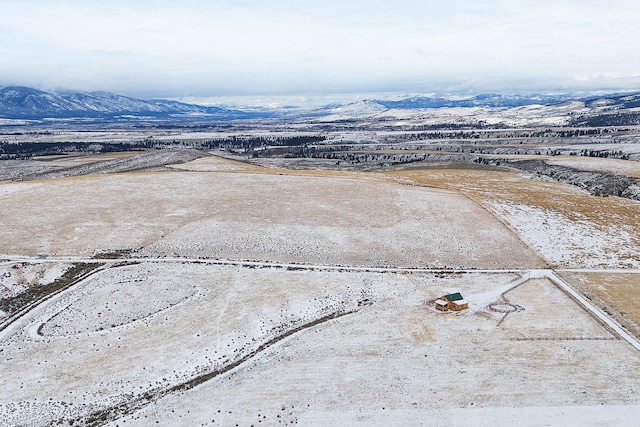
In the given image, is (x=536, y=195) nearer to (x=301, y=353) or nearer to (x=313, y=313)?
(x=313, y=313)

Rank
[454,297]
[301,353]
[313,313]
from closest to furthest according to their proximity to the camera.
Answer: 1. [301,353]
2. [313,313]
3. [454,297]

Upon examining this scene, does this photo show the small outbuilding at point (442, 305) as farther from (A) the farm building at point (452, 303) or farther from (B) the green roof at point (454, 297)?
(B) the green roof at point (454, 297)

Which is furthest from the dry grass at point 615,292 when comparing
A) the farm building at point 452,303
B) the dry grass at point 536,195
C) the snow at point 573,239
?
the dry grass at point 536,195

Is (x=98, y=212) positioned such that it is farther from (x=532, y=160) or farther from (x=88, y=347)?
(x=532, y=160)

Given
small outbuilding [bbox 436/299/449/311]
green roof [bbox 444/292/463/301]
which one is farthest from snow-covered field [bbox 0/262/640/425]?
green roof [bbox 444/292/463/301]

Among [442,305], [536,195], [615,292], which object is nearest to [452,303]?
[442,305]
